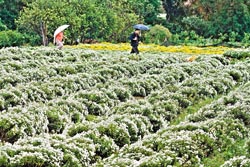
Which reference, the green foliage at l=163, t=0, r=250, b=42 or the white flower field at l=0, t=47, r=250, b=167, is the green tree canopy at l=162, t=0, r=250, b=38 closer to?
the green foliage at l=163, t=0, r=250, b=42

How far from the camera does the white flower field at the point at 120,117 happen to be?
8.48 m

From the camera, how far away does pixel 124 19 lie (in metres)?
48.3

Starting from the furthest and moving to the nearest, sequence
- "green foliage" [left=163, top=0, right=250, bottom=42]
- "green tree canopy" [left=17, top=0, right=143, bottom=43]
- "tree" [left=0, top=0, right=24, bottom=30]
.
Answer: "tree" [left=0, top=0, right=24, bottom=30] → "green foliage" [left=163, top=0, right=250, bottom=42] → "green tree canopy" [left=17, top=0, right=143, bottom=43]

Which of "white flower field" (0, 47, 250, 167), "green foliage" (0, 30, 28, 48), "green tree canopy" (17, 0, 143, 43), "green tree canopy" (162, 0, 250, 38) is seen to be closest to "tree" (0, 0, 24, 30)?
"green foliage" (0, 30, 28, 48)

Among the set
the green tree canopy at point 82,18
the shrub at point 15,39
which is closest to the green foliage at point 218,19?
the green tree canopy at point 82,18

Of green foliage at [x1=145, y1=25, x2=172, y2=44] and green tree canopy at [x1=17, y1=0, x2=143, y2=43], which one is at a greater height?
green tree canopy at [x1=17, y1=0, x2=143, y2=43]

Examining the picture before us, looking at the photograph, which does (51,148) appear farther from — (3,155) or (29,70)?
(29,70)

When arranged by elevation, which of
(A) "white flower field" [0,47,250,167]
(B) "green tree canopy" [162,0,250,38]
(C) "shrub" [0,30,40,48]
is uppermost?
(B) "green tree canopy" [162,0,250,38]

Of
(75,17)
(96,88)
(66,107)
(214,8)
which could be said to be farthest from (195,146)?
(214,8)

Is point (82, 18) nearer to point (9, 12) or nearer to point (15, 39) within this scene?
point (15, 39)

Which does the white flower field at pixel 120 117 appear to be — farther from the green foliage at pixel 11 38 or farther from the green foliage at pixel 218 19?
the green foliage at pixel 218 19

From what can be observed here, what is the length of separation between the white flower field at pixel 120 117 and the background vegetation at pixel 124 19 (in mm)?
23374

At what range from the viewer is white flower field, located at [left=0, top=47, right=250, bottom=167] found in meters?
8.48

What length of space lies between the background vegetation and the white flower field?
23.4m
